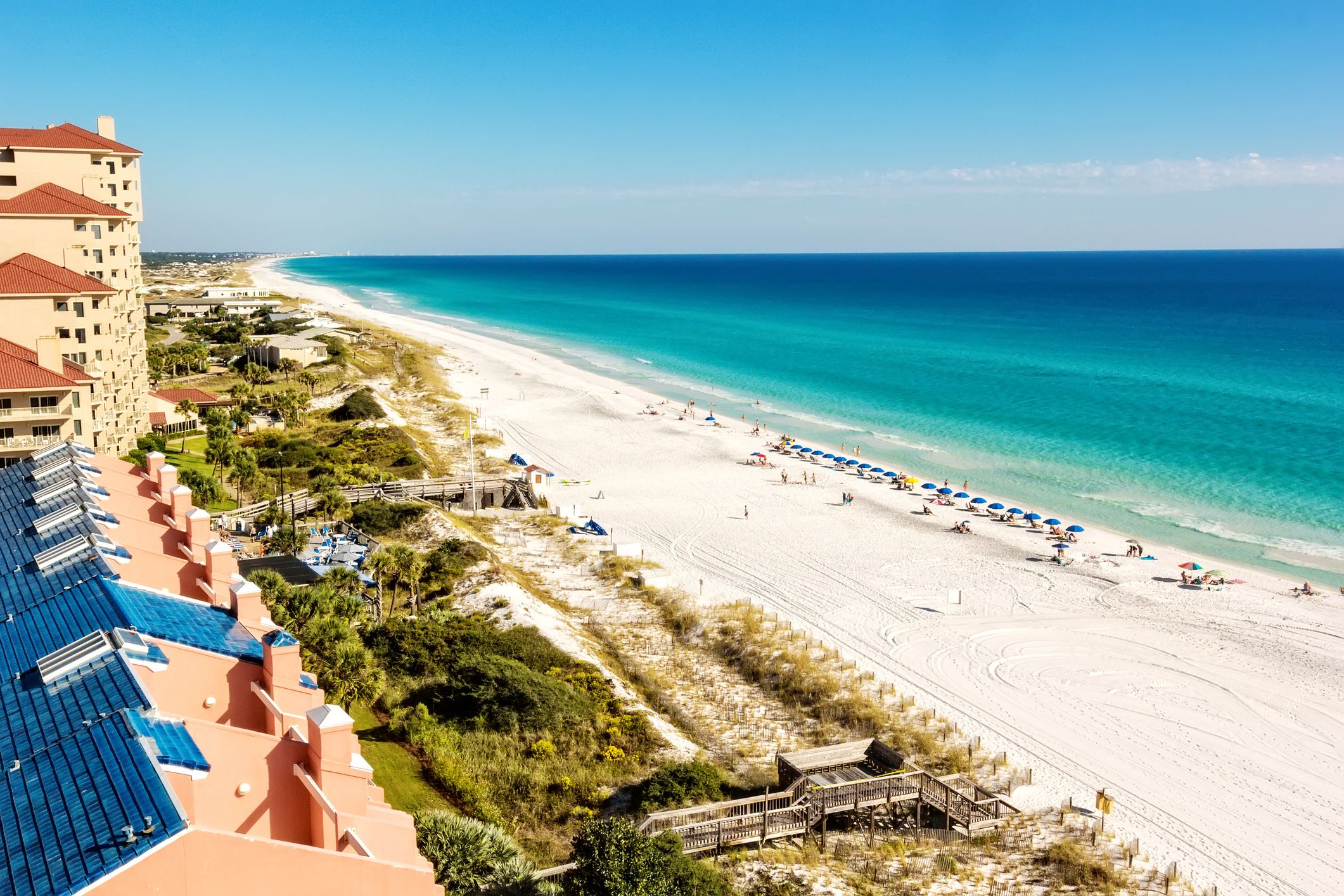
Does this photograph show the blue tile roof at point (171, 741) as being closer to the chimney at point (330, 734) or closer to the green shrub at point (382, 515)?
the chimney at point (330, 734)

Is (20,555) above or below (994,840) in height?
above

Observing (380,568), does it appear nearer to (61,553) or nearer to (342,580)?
(342,580)

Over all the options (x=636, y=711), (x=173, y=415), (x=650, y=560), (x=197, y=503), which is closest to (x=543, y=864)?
(x=636, y=711)

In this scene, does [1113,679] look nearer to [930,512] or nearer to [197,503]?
[930,512]

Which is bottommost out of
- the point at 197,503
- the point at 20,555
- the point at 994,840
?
the point at 994,840

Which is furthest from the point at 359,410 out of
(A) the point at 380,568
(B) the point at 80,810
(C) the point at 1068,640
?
(B) the point at 80,810

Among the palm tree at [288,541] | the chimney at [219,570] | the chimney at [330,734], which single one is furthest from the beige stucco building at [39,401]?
the chimney at [330,734]
